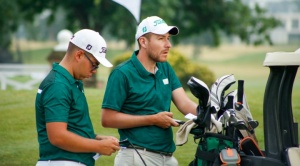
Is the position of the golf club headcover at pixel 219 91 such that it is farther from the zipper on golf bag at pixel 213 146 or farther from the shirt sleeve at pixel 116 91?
the shirt sleeve at pixel 116 91

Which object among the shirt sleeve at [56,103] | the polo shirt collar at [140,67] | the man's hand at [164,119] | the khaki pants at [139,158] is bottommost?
the khaki pants at [139,158]

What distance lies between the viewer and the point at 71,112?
4.67 meters

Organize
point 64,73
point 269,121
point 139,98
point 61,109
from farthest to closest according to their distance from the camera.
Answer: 1. point 139,98
2. point 269,121
3. point 64,73
4. point 61,109

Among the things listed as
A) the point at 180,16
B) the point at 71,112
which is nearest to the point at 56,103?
the point at 71,112

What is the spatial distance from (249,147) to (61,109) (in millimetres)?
1331

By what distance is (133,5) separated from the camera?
9438 mm

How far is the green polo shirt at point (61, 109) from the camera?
450cm

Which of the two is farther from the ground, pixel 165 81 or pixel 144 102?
pixel 165 81

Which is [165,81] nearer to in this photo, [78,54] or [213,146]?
[213,146]

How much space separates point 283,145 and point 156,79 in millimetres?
1004

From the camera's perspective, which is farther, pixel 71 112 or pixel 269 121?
pixel 269 121

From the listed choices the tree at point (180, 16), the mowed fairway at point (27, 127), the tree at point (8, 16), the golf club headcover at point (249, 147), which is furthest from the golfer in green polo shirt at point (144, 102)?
the tree at point (8, 16)

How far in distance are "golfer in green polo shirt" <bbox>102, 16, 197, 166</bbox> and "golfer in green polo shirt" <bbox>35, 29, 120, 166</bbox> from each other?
21.7 inches

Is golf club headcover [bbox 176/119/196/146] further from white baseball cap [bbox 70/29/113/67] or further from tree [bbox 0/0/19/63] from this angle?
tree [bbox 0/0/19/63]
